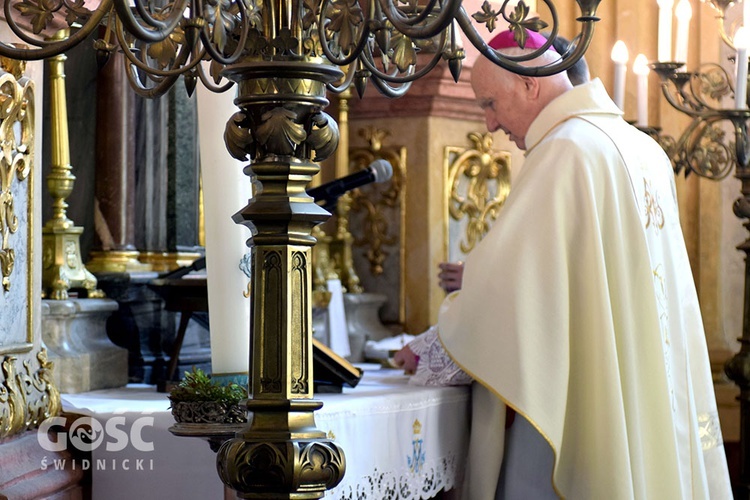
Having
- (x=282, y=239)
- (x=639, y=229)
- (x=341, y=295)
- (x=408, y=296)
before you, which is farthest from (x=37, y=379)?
(x=408, y=296)

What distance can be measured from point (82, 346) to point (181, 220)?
0.67 metres

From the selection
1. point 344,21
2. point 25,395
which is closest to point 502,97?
point 25,395

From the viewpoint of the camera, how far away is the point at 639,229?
3.54 meters

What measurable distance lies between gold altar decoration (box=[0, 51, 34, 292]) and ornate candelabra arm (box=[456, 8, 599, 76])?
1062 mm

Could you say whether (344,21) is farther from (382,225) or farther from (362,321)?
(382,225)

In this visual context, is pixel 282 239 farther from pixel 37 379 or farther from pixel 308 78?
pixel 37 379

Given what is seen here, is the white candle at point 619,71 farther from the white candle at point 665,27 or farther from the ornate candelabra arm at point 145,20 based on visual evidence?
the ornate candelabra arm at point 145,20

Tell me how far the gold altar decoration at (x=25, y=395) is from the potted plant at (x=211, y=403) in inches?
18.1

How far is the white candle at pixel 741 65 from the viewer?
4270mm

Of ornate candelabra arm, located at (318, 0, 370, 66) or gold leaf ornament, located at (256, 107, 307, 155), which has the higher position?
ornate candelabra arm, located at (318, 0, 370, 66)

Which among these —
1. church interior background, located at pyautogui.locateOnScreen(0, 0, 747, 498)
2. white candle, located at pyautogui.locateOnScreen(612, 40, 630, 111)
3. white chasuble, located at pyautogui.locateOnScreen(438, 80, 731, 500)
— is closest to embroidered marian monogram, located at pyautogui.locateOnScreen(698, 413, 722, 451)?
white chasuble, located at pyautogui.locateOnScreen(438, 80, 731, 500)

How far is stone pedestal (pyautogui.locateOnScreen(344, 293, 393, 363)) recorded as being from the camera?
4836mm

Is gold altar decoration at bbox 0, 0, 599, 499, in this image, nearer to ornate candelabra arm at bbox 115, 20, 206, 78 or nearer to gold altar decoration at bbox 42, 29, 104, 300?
ornate candelabra arm at bbox 115, 20, 206, 78

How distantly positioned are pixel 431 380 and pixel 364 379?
12.4 inches
